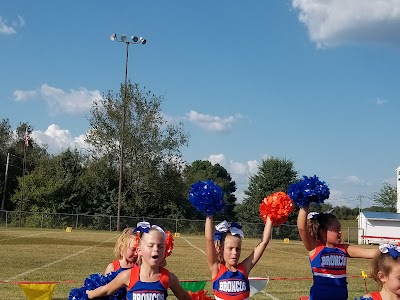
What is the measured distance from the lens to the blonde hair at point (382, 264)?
13.0 ft

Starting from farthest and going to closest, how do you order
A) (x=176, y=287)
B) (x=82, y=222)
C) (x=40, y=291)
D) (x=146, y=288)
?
(x=82, y=222) → (x=40, y=291) → (x=176, y=287) → (x=146, y=288)

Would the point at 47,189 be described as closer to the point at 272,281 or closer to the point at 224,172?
the point at 272,281

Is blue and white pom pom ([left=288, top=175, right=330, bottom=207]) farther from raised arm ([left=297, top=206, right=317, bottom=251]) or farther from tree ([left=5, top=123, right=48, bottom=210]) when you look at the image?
tree ([left=5, top=123, right=48, bottom=210])

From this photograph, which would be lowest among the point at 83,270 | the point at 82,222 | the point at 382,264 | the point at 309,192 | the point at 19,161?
the point at 83,270

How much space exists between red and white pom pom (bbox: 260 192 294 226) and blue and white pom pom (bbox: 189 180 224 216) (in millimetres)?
565

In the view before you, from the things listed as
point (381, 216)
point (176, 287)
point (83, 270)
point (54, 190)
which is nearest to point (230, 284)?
point (176, 287)

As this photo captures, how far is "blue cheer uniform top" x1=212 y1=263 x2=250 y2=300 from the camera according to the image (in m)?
4.87

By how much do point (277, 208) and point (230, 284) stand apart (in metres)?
0.81

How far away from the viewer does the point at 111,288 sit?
4.30m

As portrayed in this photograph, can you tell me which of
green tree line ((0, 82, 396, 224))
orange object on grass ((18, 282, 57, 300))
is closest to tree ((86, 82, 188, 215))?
green tree line ((0, 82, 396, 224))

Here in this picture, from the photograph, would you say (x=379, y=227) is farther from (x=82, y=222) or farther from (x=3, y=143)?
(x=3, y=143)

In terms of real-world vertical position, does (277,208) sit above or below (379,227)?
above

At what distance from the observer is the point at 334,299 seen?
5594mm

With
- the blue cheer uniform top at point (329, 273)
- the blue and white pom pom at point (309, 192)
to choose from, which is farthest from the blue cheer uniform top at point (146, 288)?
the blue cheer uniform top at point (329, 273)
